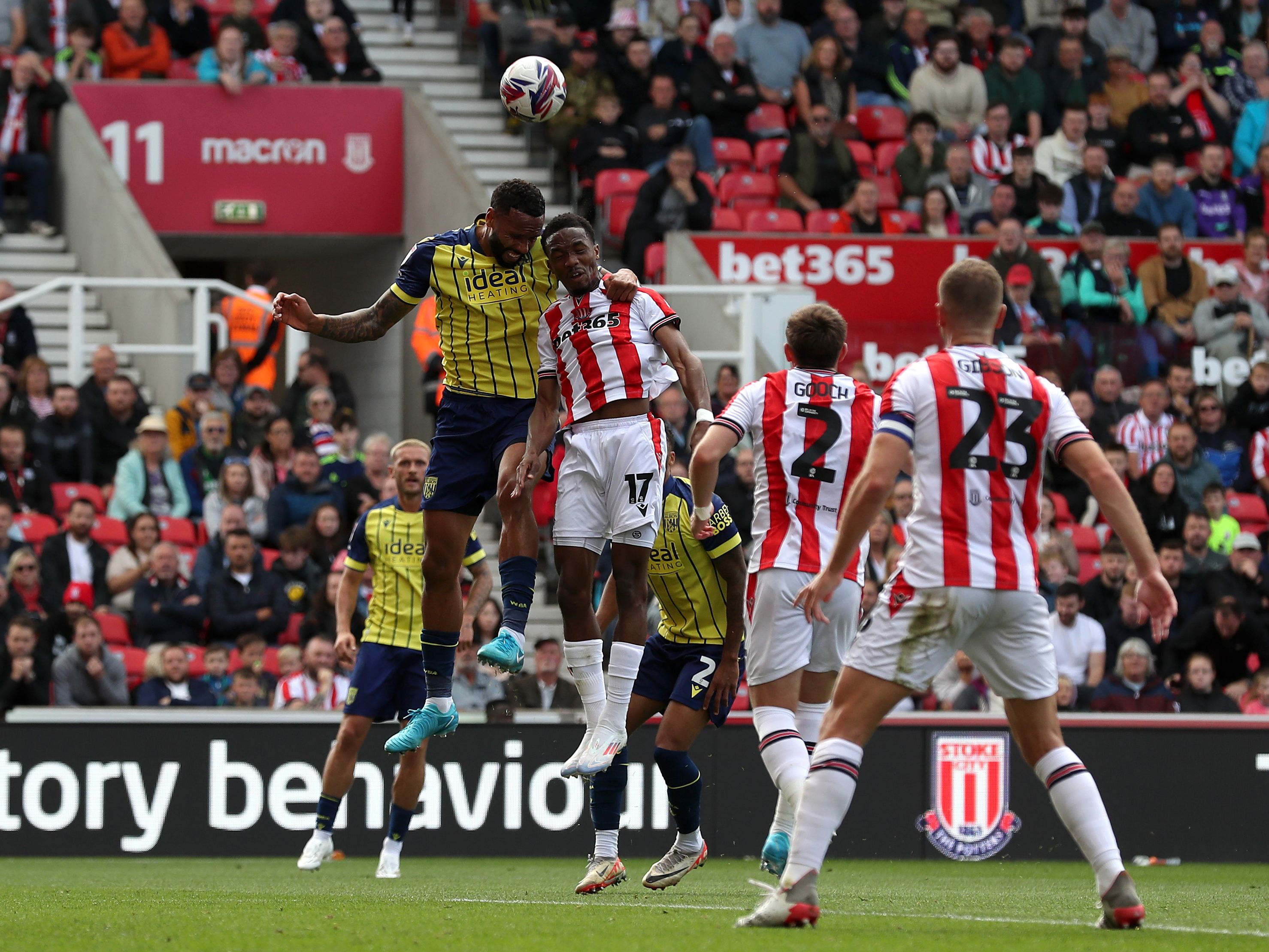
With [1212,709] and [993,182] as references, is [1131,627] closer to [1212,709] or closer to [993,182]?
[1212,709]

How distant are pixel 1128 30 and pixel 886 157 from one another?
13.5 feet

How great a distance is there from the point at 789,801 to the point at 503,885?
7.39 feet

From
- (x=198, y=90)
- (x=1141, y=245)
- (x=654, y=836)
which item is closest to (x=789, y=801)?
(x=654, y=836)

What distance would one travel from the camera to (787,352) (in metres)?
8.42

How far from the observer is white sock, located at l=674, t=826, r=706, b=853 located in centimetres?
938

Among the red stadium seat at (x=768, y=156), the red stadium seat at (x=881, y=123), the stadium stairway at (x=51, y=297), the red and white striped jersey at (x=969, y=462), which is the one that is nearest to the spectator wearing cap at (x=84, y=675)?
the stadium stairway at (x=51, y=297)

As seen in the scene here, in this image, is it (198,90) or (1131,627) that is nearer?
(1131,627)

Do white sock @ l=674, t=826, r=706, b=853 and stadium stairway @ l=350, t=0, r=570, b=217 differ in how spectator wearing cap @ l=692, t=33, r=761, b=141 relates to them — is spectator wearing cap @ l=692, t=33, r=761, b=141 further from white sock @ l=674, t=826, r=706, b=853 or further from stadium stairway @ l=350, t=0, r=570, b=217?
white sock @ l=674, t=826, r=706, b=853

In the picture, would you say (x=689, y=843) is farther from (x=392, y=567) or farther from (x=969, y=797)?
(x=969, y=797)

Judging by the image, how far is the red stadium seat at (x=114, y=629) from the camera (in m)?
14.3

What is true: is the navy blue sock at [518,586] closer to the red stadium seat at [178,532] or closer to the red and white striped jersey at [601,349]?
the red and white striped jersey at [601,349]

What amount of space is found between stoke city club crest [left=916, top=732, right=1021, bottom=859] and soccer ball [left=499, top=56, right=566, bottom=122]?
6.03 m

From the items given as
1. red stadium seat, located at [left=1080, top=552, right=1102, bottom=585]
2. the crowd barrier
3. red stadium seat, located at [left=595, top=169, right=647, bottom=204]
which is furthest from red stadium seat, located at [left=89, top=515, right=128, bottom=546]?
red stadium seat, located at [left=1080, top=552, right=1102, bottom=585]

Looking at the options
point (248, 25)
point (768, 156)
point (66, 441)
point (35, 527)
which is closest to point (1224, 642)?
point (768, 156)
